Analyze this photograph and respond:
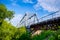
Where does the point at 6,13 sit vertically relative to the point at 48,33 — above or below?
Result: above

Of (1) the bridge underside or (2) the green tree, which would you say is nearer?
(2) the green tree

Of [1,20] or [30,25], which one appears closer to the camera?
[1,20]

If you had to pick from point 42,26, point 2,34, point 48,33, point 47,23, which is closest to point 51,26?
point 47,23

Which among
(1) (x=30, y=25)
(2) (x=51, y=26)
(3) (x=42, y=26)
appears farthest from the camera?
(1) (x=30, y=25)

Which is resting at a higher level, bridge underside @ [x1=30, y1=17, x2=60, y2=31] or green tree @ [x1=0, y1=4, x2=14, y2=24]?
green tree @ [x1=0, y1=4, x2=14, y2=24]

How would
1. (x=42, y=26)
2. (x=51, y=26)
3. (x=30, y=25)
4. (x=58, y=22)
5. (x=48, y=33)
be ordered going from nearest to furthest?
1. (x=48, y=33)
2. (x=58, y=22)
3. (x=51, y=26)
4. (x=42, y=26)
5. (x=30, y=25)

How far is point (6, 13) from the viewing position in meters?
27.7

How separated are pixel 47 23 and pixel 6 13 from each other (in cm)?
822

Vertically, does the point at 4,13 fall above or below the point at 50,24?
above

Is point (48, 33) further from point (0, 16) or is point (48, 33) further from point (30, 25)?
point (30, 25)

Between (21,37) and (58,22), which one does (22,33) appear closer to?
(21,37)

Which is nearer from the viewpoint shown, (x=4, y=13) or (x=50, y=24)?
(x=4, y=13)

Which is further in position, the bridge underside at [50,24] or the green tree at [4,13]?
the bridge underside at [50,24]

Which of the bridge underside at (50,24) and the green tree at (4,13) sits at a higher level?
the green tree at (4,13)
